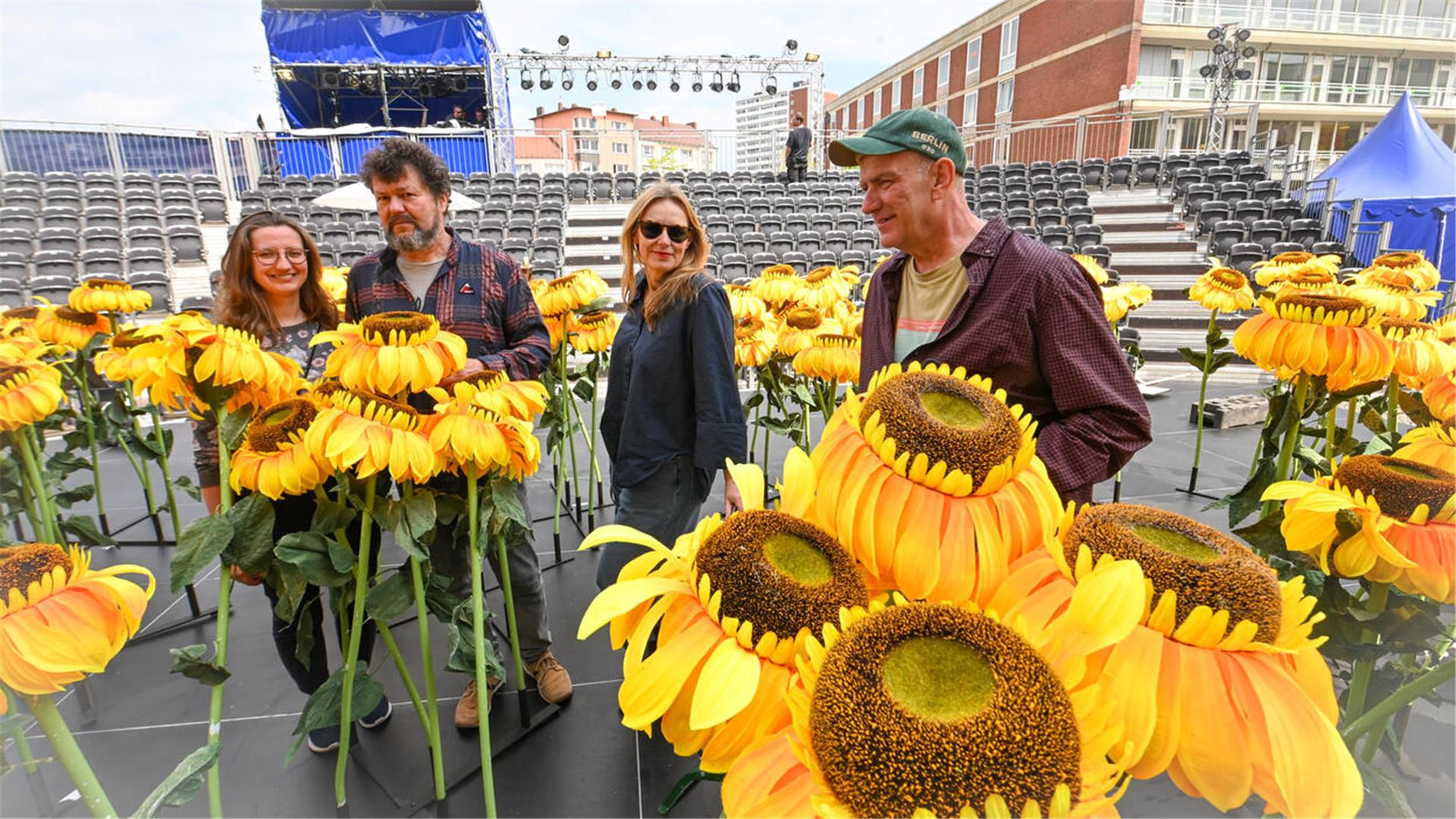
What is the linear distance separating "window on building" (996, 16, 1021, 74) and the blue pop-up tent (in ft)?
68.1

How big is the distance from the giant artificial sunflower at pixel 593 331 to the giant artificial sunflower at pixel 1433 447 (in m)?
2.91

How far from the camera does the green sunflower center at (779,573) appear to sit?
48 centimetres

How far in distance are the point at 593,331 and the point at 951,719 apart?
10.3 feet

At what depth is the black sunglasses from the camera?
225cm

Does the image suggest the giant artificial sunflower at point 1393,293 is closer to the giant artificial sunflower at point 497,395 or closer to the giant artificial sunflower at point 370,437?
the giant artificial sunflower at point 497,395

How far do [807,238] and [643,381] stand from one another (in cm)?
975

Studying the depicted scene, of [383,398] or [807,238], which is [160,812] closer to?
[383,398]

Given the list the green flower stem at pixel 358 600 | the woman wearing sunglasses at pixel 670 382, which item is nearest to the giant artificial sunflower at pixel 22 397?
the green flower stem at pixel 358 600

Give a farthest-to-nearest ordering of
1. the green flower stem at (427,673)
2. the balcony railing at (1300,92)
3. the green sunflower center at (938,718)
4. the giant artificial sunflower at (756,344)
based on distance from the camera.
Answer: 1. the balcony railing at (1300,92)
2. the giant artificial sunflower at (756,344)
3. the green flower stem at (427,673)
4. the green sunflower center at (938,718)

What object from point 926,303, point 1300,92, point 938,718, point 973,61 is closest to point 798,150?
point 926,303

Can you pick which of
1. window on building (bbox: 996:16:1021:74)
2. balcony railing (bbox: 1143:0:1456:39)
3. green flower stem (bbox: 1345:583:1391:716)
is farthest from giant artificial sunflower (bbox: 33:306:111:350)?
window on building (bbox: 996:16:1021:74)

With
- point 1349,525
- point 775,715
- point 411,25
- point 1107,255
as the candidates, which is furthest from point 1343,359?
point 411,25

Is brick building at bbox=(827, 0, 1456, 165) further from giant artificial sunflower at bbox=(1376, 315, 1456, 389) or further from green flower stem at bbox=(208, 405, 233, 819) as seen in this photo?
green flower stem at bbox=(208, 405, 233, 819)

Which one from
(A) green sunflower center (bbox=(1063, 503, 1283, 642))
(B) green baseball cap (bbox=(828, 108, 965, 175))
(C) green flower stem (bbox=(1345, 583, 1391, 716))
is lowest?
(C) green flower stem (bbox=(1345, 583, 1391, 716))
